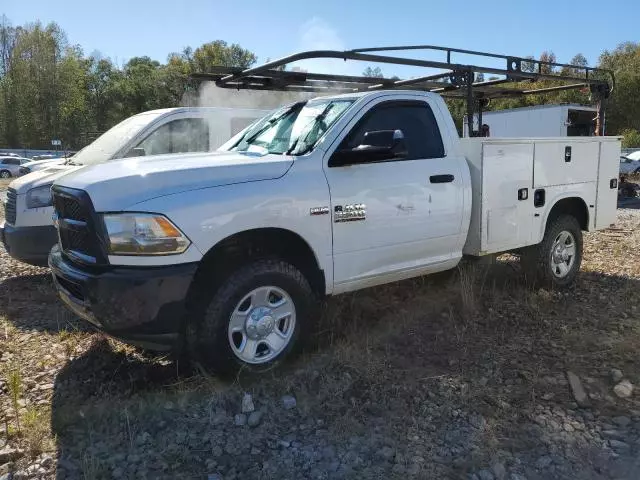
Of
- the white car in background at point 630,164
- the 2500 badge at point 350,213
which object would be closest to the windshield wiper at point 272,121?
the 2500 badge at point 350,213

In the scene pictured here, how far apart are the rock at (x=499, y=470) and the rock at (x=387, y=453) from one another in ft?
1.71

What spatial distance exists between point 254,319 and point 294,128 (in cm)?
167

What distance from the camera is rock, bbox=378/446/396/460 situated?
301 centimetres

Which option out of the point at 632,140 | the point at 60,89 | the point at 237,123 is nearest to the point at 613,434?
the point at 237,123

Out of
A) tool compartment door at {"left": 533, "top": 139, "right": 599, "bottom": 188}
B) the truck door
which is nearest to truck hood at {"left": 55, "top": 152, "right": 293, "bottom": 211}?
the truck door

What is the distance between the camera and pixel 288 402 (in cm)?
356

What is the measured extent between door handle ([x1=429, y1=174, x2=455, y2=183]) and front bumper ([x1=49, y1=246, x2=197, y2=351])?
2.20 m

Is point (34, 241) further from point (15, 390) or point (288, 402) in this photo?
point (288, 402)

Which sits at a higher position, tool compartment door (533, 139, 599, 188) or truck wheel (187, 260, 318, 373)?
tool compartment door (533, 139, 599, 188)

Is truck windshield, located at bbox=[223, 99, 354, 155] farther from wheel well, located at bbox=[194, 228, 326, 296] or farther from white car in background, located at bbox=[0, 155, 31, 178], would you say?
white car in background, located at bbox=[0, 155, 31, 178]

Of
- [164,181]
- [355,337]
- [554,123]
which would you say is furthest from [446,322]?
[554,123]

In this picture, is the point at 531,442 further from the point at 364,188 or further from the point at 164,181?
the point at 164,181

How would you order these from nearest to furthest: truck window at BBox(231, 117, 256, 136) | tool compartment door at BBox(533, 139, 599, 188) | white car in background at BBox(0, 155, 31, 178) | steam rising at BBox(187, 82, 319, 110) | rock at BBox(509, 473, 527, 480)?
rock at BBox(509, 473, 527, 480) → tool compartment door at BBox(533, 139, 599, 188) → steam rising at BBox(187, 82, 319, 110) → truck window at BBox(231, 117, 256, 136) → white car in background at BBox(0, 155, 31, 178)

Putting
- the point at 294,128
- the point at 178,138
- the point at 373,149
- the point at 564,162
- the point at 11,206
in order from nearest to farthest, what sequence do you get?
1. the point at 373,149
2. the point at 294,128
3. the point at 564,162
4. the point at 11,206
5. the point at 178,138
